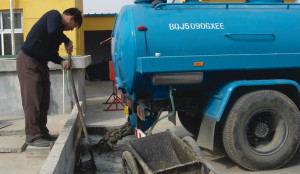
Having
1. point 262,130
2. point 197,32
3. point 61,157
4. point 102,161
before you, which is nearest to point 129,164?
point 61,157

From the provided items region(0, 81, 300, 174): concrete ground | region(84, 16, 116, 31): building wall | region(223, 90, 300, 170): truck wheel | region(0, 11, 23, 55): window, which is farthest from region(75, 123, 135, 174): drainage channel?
region(84, 16, 116, 31): building wall

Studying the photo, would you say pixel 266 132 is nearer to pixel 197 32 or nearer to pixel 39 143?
pixel 197 32

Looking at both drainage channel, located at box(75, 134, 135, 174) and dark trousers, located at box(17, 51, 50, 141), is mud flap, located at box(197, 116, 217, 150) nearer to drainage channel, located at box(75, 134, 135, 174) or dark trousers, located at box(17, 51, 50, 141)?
drainage channel, located at box(75, 134, 135, 174)

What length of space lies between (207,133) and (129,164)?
4.31 ft

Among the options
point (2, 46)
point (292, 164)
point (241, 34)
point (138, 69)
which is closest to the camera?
point (138, 69)

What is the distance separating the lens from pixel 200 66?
423 centimetres

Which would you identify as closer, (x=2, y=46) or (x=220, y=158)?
(x=220, y=158)

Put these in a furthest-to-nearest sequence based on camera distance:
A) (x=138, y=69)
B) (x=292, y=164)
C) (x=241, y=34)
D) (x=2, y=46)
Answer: (x=2, y=46)
(x=292, y=164)
(x=241, y=34)
(x=138, y=69)

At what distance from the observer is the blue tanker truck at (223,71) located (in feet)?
14.0

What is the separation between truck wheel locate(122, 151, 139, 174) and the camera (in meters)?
3.52

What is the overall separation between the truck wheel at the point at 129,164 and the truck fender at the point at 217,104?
1.16 metres

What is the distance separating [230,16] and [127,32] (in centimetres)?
142

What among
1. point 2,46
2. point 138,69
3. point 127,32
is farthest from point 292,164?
point 2,46

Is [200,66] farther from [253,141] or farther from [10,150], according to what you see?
[10,150]
